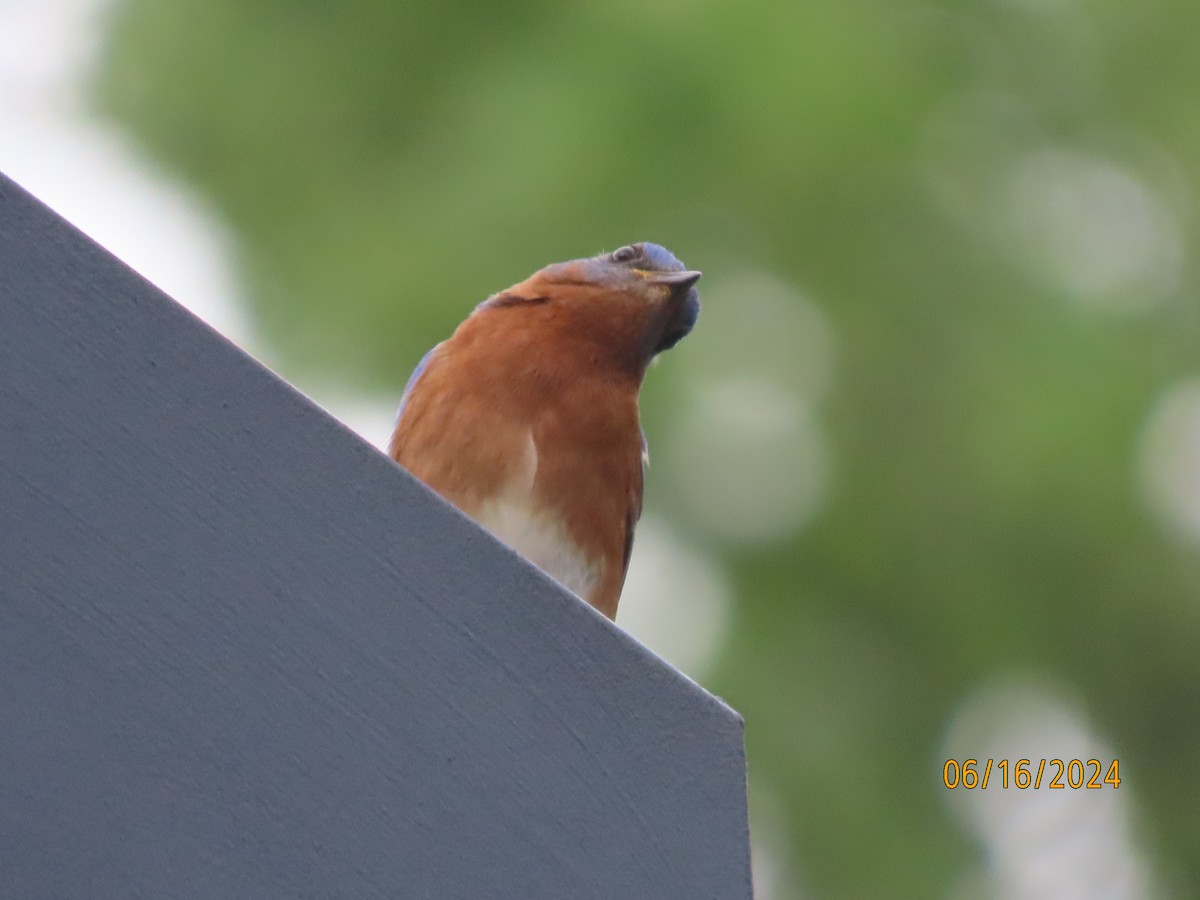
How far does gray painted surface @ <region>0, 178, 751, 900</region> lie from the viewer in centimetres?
171

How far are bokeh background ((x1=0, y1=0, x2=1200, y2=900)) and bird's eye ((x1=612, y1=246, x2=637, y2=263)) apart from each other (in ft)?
3.68

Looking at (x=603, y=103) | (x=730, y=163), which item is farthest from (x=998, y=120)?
(x=603, y=103)

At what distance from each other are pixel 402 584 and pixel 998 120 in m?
4.69

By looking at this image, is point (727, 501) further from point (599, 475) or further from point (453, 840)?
point (453, 840)

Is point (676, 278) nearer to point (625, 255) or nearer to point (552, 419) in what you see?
point (625, 255)

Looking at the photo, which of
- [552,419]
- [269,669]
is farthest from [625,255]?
[269,669]

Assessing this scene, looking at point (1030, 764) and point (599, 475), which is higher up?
point (1030, 764)

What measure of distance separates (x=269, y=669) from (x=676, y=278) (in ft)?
8.11

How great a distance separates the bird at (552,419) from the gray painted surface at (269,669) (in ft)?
5.37

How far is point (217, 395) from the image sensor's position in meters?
1.86

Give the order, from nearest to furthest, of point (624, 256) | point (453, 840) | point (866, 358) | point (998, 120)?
point (453, 840) → point (624, 256) → point (866, 358) → point (998, 120)

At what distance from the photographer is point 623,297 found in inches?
160

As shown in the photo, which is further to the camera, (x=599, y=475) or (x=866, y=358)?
(x=866, y=358)

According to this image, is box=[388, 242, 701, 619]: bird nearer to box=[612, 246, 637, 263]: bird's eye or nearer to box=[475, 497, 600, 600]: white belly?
box=[475, 497, 600, 600]: white belly
